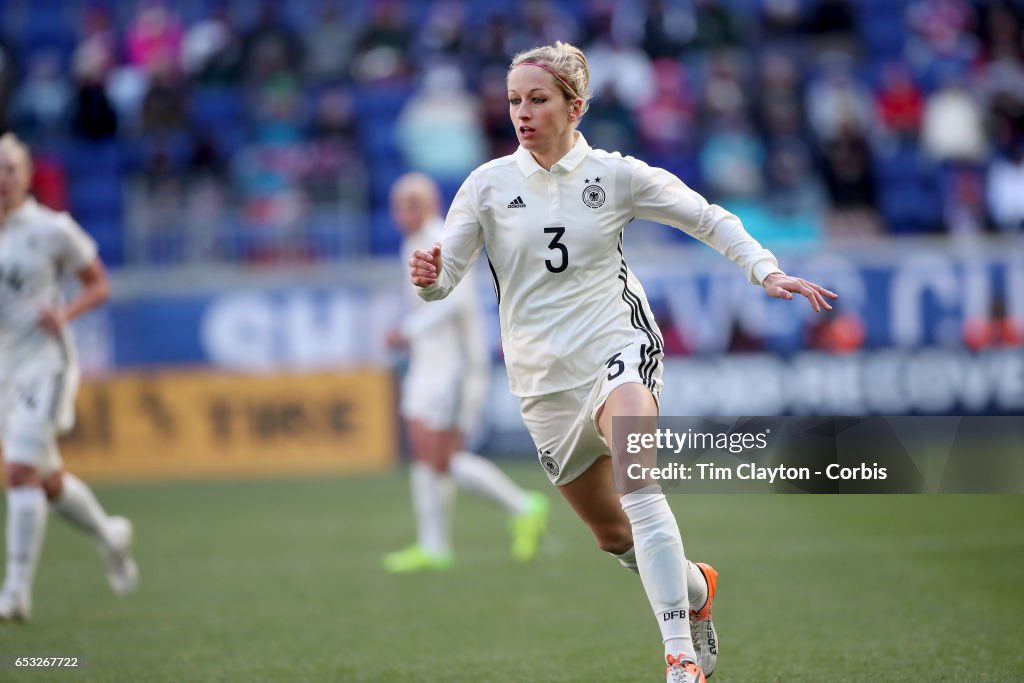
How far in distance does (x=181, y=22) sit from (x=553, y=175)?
16.5m

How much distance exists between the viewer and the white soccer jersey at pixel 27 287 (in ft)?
27.2

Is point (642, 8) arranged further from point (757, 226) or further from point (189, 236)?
point (189, 236)

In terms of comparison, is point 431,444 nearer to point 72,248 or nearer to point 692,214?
point 72,248

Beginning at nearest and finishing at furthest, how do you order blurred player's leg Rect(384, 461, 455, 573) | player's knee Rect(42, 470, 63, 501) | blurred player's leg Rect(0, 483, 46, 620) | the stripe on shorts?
the stripe on shorts < blurred player's leg Rect(0, 483, 46, 620) < player's knee Rect(42, 470, 63, 501) < blurred player's leg Rect(384, 461, 455, 573)

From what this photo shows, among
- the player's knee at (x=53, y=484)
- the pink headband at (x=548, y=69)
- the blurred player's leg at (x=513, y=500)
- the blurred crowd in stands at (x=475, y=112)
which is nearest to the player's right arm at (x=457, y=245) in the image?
the pink headband at (x=548, y=69)

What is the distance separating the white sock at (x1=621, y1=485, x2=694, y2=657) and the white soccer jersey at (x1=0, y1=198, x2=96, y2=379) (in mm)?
4564

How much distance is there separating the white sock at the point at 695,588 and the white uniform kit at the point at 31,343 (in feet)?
14.4

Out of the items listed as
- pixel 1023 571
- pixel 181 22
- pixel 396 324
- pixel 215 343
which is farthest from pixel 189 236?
pixel 1023 571

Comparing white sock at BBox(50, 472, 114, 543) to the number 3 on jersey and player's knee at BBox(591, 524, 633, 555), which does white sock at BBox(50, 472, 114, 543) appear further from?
the number 3 on jersey

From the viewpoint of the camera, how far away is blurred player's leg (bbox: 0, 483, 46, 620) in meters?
8.00

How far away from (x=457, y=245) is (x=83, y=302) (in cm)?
386

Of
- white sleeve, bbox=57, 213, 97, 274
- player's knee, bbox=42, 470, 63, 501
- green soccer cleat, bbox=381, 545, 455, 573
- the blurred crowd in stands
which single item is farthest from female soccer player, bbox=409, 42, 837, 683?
the blurred crowd in stands

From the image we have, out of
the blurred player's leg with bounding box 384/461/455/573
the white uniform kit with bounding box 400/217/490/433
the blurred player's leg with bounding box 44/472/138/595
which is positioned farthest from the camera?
the white uniform kit with bounding box 400/217/490/433

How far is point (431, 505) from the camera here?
10.3 meters
